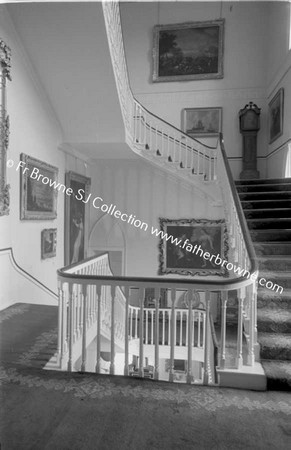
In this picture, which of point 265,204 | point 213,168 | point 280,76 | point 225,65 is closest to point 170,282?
point 265,204

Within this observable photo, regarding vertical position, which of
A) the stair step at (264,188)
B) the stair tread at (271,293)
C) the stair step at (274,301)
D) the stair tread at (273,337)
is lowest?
the stair tread at (273,337)

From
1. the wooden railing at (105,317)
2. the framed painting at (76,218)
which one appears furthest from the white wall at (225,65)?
the wooden railing at (105,317)

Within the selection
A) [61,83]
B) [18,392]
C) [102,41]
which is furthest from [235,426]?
[61,83]

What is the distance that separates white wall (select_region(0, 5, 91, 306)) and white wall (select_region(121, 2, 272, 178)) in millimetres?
3980

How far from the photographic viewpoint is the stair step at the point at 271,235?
439cm

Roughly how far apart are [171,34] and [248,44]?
2075 millimetres

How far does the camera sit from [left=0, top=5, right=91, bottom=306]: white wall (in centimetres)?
434

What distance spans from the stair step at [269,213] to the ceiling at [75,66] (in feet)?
8.50

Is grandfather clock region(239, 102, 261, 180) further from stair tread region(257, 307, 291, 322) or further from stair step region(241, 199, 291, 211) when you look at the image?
stair tread region(257, 307, 291, 322)

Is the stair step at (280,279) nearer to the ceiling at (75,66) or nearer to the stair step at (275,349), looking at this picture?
the stair step at (275,349)

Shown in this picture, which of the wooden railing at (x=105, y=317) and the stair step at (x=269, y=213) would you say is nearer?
the wooden railing at (x=105, y=317)

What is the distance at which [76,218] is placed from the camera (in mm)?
6969

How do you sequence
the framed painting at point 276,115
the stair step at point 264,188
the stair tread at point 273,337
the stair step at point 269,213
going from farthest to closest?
1. the framed painting at point 276,115
2. the stair step at point 264,188
3. the stair step at point 269,213
4. the stair tread at point 273,337

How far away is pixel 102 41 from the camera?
13.8 ft
